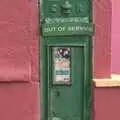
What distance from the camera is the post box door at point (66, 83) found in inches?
281

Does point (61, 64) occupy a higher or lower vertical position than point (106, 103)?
higher

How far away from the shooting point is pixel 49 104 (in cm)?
716

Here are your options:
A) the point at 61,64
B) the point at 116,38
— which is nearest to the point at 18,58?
the point at 61,64

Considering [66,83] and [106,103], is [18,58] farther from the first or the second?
[106,103]

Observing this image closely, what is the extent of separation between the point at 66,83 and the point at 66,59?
338 millimetres

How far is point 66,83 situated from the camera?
7.13 m

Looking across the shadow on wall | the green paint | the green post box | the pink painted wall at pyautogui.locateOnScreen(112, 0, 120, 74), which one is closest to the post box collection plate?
the green post box

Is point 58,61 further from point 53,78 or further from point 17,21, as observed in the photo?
point 17,21

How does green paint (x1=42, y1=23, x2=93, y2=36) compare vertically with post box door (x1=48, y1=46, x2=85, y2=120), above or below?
above

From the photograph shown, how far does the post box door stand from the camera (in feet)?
23.4

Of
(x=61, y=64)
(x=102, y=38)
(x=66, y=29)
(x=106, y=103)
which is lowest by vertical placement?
(x=106, y=103)

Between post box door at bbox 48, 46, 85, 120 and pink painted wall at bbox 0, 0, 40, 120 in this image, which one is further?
post box door at bbox 48, 46, 85, 120

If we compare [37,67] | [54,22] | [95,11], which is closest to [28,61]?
[37,67]

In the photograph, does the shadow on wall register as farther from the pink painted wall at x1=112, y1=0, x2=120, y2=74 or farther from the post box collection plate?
the pink painted wall at x1=112, y1=0, x2=120, y2=74
